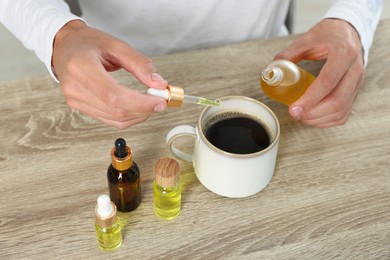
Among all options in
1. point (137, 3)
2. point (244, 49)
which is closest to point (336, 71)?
point (244, 49)

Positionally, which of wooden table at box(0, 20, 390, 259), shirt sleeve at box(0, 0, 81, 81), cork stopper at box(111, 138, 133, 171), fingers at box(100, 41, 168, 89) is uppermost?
fingers at box(100, 41, 168, 89)

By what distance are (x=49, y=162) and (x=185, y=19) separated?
489mm

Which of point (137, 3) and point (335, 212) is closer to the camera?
point (335, 212)

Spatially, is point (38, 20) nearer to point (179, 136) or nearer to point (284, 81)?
point (179, 136)

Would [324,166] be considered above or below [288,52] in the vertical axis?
below

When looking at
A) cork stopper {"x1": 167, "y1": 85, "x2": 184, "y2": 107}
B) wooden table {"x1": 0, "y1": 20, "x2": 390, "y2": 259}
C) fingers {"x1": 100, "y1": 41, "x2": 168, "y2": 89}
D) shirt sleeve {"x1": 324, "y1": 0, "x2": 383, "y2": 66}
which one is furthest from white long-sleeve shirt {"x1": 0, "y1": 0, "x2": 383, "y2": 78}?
cork stopper {"x1": 167, "y1": 85, "x2": 184, "y2": 107}

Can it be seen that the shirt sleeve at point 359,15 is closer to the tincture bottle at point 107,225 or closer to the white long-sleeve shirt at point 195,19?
the white long-sleeve shirt at point 195,19

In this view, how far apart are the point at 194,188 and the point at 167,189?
0.23ft

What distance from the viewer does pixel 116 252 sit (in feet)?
2.52

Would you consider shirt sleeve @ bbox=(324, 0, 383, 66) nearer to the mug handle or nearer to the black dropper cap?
the mug handle

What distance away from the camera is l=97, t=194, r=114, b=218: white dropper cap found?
723mm

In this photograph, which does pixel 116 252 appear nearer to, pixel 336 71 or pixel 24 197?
pixel 24 197

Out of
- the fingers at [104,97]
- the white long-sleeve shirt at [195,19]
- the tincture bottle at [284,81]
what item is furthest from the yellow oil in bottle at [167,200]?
the white long-sleeve shirt at [195,19]

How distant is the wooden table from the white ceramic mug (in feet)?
0.09
